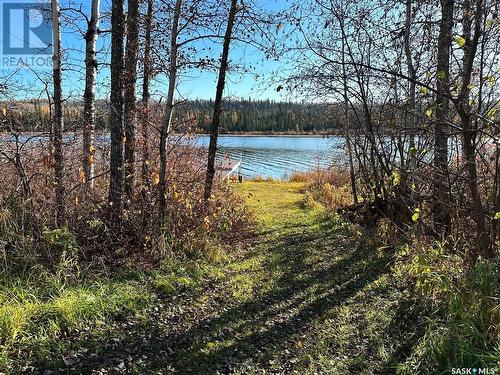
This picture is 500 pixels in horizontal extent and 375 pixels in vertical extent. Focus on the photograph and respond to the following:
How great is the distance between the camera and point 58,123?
5090mm

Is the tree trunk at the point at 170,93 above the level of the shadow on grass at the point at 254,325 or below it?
above

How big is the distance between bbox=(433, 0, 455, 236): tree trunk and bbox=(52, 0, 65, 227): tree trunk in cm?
463

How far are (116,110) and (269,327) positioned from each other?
11.5 ft

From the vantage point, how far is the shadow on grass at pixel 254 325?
10.1ft

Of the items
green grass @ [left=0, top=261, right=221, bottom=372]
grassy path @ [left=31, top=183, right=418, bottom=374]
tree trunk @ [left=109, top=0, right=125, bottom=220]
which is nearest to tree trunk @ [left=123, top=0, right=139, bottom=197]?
tree trunk @ [left=109, top=0, right=125, bottom=220]

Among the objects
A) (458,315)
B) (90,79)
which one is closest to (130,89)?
(90,79)

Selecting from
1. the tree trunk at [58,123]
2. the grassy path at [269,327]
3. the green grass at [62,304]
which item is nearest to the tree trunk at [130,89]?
the tree trunk at [58,123]

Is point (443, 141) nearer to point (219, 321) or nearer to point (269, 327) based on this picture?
point (269, 327)

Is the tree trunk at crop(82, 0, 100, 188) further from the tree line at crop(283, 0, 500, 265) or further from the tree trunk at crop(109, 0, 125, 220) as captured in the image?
the tree line at crop(283, 0, 500, 265)

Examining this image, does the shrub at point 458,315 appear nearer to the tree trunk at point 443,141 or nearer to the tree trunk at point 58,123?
the tree trunk at point 443,141

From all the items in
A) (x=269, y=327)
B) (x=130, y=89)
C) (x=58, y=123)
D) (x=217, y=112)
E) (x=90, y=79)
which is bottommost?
(x=269, y=327)

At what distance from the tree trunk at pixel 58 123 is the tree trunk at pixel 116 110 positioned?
637mm

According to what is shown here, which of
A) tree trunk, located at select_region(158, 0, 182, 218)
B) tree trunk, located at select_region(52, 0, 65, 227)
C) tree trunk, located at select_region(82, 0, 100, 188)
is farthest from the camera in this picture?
tree trunk, located at select_region(82, 0, 100, 188)

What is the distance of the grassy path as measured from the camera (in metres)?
3.06
